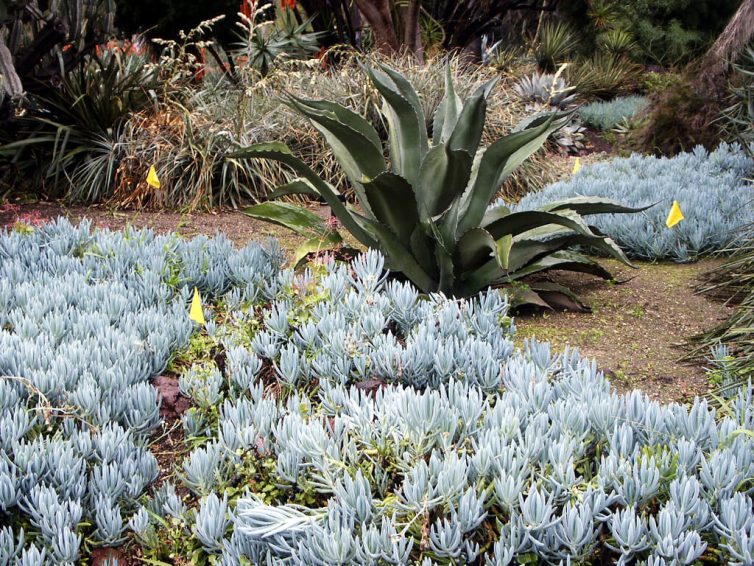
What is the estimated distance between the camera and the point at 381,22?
10398 mm

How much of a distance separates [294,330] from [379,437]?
3.57 ft

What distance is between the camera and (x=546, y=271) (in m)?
4.35

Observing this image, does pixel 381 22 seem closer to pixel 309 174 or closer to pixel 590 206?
pixel 309 174

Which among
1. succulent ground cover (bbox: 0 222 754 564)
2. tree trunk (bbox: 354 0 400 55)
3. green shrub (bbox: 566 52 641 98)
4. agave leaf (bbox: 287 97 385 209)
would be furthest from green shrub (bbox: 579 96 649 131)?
succulent ground cover (bbox: 0 222 754 564)

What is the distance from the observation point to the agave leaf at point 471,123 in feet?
11.5

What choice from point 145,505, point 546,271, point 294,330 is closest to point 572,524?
point 145,505

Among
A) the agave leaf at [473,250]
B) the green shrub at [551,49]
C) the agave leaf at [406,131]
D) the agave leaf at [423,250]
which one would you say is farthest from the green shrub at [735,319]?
the green shrub at [551,49]

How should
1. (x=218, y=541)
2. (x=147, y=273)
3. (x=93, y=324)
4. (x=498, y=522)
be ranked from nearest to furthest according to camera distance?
(x=498, y=522) < (x=218, y=541) < (x=93, y=324) < (x=147, y=273)

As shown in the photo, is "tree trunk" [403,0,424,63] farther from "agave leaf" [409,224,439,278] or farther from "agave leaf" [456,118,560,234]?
"agave leaf" [409,224,439,278]

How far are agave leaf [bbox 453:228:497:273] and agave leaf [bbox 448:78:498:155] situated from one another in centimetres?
39

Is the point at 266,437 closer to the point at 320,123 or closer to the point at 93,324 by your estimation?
the point at 93,324

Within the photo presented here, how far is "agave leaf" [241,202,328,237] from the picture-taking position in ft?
13.4

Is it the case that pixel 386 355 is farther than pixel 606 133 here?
No

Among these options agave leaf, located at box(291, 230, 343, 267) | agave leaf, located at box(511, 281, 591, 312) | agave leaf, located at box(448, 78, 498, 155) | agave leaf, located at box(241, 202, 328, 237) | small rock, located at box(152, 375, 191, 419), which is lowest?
small rock, located at box(152, 375, 191, 419)
